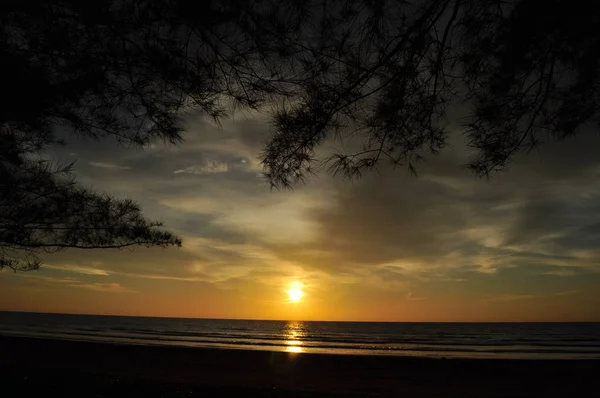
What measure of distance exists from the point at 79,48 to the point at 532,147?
3806mm

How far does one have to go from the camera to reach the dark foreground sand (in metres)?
5.28

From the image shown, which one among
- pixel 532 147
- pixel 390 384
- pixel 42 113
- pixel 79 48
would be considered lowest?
pixel 390 384

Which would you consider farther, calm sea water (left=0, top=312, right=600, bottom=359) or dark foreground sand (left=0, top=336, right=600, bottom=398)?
calm sea water (left=0, top=312, right=600, bottom=359)

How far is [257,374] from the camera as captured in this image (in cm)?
1005

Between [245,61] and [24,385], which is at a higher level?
[245,61]

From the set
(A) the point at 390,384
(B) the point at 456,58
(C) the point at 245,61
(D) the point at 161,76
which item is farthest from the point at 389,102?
(A) the point at 390,384

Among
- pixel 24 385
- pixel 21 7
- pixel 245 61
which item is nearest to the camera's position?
pixel 21 7

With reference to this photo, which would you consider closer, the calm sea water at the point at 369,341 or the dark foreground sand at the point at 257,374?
the dark foreground sand at the point at 257,374

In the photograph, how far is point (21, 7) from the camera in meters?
3.01

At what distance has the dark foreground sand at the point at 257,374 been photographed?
5.28 meters

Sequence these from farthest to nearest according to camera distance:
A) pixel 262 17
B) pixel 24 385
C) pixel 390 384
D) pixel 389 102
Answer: pixel 390 384 < pixel 24 385 < pixel 389 102 < pixel 262 17

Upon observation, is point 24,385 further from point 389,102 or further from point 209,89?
point 389,102

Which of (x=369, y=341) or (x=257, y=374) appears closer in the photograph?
(x=257, y=374)

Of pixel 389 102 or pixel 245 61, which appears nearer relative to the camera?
pixel 245 61
